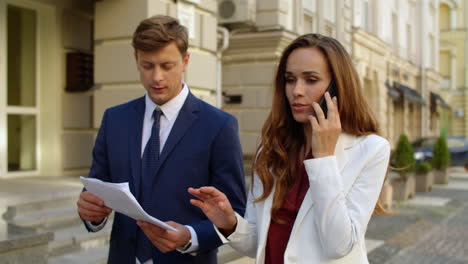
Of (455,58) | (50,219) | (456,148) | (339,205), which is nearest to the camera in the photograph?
(339,205)

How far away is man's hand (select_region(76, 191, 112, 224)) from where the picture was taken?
206cm

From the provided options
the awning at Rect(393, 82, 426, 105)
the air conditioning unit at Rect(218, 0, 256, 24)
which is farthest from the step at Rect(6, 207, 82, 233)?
the awning at Rect(393, 82, 426, 105)

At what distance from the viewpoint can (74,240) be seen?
470 centimetres

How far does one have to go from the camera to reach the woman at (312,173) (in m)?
1.72

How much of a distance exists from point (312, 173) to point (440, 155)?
14.3m

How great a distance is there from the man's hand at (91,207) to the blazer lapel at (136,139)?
0.54 feet

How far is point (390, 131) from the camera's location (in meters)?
21.0

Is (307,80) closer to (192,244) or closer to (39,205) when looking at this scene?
(192,244)

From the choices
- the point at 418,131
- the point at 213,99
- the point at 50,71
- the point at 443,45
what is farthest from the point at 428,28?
the point at 50,71

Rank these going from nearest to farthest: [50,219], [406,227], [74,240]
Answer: [74,240]
[50,219]
[406,227]

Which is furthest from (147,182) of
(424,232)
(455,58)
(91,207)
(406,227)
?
(455,58)

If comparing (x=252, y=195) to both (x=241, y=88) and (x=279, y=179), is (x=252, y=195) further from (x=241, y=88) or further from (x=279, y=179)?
(x=241, y=88)

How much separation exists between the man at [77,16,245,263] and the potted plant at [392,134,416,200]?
910cm

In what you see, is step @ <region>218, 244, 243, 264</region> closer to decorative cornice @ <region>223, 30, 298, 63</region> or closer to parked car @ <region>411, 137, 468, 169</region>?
decorative cornice @ <region>223, 30, 298, 63</region>
